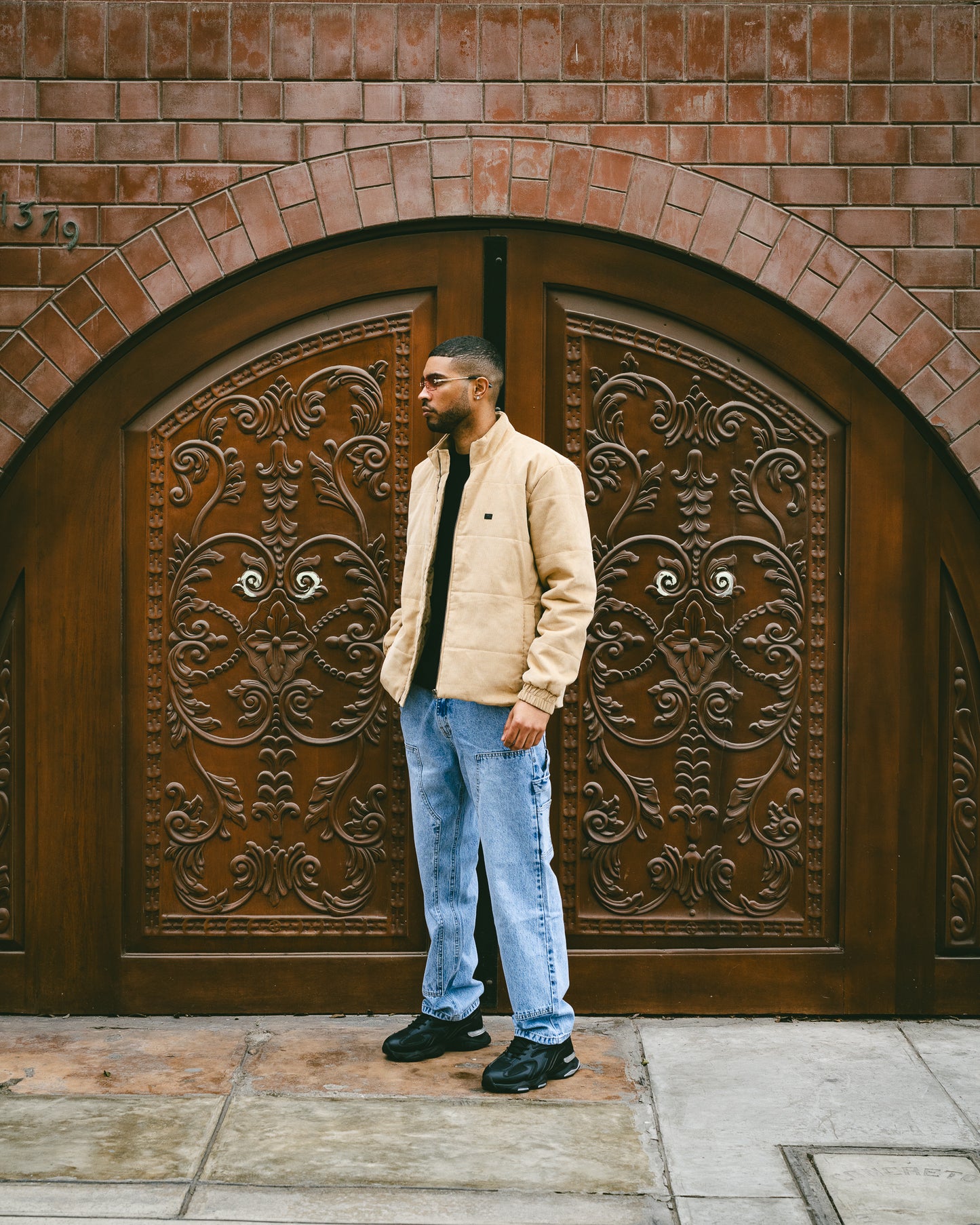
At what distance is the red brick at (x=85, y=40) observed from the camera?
3.93 m

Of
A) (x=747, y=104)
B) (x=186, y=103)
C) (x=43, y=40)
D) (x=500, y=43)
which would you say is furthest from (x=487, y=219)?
(x=43, y=40)

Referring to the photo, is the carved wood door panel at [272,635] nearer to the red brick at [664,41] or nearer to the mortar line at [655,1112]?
the mortar line at [655,1112]

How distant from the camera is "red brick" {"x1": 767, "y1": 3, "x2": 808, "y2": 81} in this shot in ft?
13.0

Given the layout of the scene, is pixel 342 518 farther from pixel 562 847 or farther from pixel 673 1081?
pixel 673 1081

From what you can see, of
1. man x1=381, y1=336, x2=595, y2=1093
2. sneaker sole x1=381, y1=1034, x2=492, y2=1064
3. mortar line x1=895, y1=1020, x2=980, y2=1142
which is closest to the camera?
mortar line x1=895, y1=1020, x2=980, y2=1142

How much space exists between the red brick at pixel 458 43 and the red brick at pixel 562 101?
0.64 feet

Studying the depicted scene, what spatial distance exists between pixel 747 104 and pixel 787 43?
226 millimetres

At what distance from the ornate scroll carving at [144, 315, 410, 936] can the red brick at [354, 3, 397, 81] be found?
0.75 meters

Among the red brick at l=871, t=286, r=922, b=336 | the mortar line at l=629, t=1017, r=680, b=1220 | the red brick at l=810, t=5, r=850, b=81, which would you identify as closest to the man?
the mortar line at l=629, t=1017, r=680, b=1220

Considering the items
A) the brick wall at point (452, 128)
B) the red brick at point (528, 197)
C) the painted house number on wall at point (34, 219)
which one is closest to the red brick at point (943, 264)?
the brick wall at point (452, 128)

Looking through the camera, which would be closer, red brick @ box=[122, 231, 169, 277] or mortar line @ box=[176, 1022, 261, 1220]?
mortar line @ box=[176, 1022, 261, 1220]

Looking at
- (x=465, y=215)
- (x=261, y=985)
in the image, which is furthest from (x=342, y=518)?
(x=261, y=985)

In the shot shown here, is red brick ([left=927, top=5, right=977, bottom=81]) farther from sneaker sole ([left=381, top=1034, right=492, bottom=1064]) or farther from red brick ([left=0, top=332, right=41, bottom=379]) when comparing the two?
sneaker sole ([left=381, top=1034, right=492, bottom=1064])

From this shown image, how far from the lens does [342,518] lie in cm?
406
